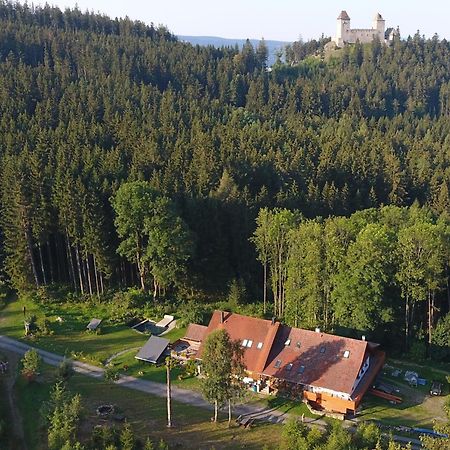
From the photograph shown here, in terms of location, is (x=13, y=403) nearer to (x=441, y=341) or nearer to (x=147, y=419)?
(x=147, y=419)

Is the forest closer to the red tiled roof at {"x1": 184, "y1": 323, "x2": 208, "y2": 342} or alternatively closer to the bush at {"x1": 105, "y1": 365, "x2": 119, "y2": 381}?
the red tiled roof at {"x1": 184, "y1": 323, "x2": 208, "y2": 342}

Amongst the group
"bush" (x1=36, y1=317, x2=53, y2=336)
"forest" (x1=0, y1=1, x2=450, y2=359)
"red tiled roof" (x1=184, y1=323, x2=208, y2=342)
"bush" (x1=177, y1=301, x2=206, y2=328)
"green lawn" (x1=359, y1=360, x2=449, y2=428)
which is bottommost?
"green lawn" (x1=359, y1=360, x2=449, y2=428)

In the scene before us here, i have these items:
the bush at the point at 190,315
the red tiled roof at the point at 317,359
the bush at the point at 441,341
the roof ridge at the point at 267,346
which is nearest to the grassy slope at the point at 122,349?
the bush at the point at 190,315

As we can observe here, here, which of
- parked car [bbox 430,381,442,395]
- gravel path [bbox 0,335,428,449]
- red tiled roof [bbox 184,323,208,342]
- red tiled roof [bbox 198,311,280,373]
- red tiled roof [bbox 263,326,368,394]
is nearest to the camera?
gravel path [bbox 0,335,428,449]

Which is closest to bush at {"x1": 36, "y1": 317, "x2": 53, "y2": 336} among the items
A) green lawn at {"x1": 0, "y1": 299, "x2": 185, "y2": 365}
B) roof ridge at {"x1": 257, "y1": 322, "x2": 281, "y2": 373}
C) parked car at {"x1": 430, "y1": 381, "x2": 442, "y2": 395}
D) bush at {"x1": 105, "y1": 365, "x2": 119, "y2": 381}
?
green lawn at {"x1": 0, "y1": 299, "x2": 185, "y2": 365}

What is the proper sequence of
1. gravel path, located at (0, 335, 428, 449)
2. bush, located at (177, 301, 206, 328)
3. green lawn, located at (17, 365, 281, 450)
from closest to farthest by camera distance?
1. green lawn, located at (17, 365, 281, 450)
2. gravel path, located at (0, 335, 428, 449)
3. bush, located at (177, 301, 206, 328)

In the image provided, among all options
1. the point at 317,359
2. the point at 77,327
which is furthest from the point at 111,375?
the point at 317,359

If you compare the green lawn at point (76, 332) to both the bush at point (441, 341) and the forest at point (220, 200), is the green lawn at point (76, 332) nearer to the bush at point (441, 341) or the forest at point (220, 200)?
the forest at point (220, 200)

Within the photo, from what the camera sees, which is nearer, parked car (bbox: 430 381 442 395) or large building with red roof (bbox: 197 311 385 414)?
large building with red roof (bbox: 197 311 385 414)
